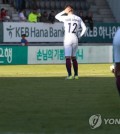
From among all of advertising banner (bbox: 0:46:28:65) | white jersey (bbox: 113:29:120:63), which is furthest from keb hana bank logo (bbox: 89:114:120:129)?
advertising banner (bbox: 0:46:28:65)

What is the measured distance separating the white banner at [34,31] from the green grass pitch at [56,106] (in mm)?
15795

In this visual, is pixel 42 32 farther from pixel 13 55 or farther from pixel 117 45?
pixel 117 45

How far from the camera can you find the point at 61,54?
98.1 ft

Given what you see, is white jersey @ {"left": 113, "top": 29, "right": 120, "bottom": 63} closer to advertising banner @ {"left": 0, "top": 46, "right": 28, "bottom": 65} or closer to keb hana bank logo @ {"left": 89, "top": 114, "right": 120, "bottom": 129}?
keb hana bank logo @ {"left": 89, "top": 114, "right": 120, "bottom": 129}

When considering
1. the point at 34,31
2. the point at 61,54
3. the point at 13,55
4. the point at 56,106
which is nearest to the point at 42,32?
the point at 34,31

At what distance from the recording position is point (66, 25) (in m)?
18.7

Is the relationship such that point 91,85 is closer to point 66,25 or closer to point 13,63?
point 66,25

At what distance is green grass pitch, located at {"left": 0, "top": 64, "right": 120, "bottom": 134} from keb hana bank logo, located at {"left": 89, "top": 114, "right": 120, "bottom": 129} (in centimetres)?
8

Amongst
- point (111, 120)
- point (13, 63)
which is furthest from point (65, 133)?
point (13, 63)

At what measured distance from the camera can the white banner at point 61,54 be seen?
2958cm

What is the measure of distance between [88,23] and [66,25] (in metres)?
16.5

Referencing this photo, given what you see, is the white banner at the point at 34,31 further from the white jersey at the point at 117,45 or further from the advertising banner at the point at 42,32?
the white jersey at the point at 117,45

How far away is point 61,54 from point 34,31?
398 centimetres

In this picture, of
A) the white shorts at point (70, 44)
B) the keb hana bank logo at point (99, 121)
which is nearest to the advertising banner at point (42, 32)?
the white shorts at point (70, 44)
